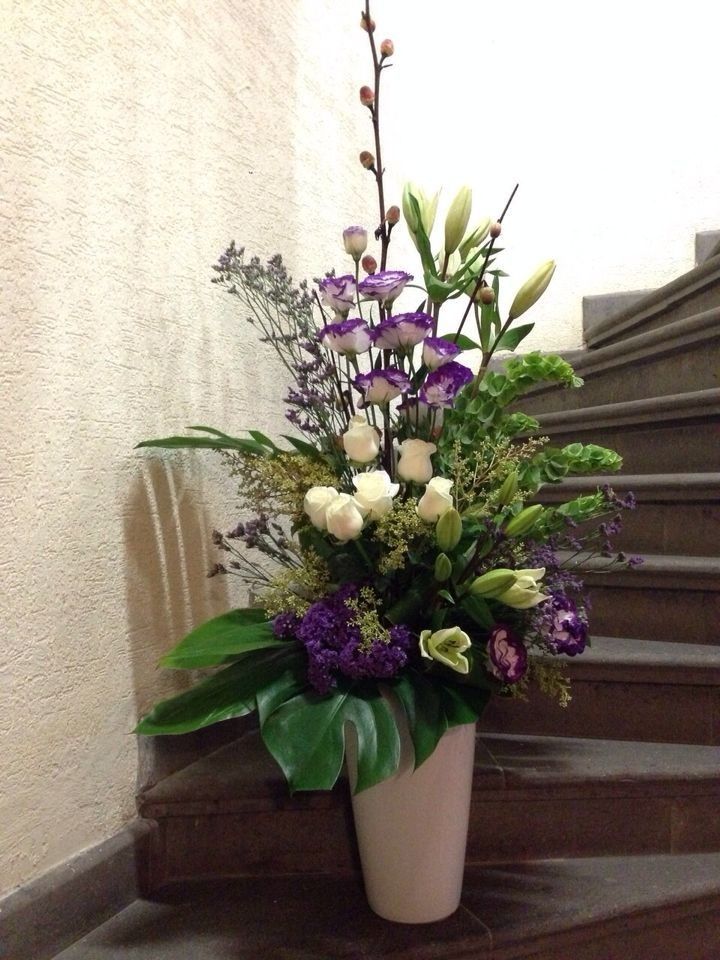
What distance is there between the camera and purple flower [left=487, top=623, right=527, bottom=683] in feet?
3.07

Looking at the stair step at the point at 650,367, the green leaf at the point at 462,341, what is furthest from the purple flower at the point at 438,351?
the stair step at the point at 650,367

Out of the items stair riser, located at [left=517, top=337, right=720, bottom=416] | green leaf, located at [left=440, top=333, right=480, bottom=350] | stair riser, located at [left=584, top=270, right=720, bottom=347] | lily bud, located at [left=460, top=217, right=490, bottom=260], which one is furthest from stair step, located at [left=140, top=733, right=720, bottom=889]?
stair riser, located at [left=584, top=270, right=720, bottom=347]

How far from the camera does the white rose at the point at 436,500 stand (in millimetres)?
934

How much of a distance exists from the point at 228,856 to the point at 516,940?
1.60 feet

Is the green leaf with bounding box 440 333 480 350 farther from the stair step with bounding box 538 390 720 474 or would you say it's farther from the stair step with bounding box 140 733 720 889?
the stair step with bounding box 538 390 720 474

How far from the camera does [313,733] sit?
93 cm

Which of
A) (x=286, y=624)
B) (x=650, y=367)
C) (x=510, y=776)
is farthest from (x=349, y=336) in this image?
(x=650, y=367)

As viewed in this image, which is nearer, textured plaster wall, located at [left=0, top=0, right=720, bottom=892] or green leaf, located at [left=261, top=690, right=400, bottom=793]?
green leaf, located at [left=261, top=690, right=400, bottom=793]

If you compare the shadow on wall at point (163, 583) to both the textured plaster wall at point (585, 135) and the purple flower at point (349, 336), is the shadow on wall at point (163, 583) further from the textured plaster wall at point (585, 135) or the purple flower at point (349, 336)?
the textured plaster wall at point (585, 135)

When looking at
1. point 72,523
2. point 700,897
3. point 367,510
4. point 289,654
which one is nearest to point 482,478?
point 367,510

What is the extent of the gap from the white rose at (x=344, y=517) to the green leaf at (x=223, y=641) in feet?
0.63

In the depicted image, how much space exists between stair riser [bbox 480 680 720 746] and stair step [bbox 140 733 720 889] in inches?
3.7

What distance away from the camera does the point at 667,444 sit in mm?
1863

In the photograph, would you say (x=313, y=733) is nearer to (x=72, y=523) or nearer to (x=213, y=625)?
(x=213, y=625)
